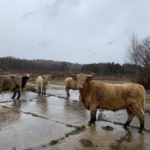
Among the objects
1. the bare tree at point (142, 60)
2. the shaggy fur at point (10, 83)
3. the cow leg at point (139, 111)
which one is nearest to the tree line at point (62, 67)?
the bare tree at point (142, 60)

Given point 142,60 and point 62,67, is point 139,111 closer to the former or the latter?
point 142,60

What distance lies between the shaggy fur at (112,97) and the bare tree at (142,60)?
13.6 meters

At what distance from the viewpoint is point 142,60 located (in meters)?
26.2

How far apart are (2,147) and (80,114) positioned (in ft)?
17.1

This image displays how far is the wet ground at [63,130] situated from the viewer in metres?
9.23

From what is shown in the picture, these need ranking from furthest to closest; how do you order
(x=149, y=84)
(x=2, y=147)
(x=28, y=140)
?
(x=149, y=84), (x=28, y=140), (x=2, y=147)

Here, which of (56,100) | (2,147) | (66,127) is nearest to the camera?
(2,147)

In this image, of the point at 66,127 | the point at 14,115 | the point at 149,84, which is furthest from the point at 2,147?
the point at 149,84

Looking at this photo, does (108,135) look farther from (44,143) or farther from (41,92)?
(41,92)

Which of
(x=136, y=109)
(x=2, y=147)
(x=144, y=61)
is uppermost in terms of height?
(x=144, y=61)

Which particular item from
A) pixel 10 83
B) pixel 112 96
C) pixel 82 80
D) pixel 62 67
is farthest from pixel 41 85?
pixel 62 67

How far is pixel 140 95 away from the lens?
447 inches

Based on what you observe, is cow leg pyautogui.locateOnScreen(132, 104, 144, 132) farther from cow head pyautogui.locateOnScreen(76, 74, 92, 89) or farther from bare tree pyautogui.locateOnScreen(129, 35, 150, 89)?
bare tree pyautogui.locateOnScreen(129, 35, 150, 89)

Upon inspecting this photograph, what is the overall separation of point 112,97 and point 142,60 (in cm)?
1504
